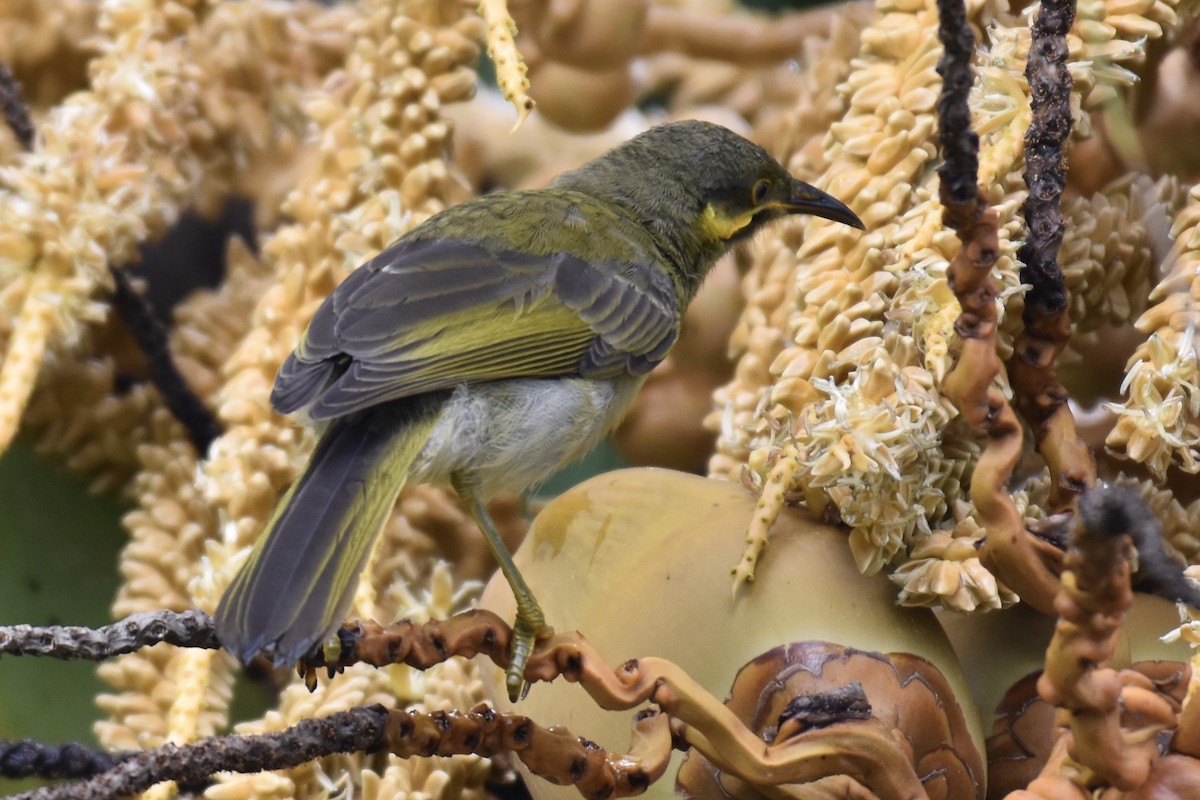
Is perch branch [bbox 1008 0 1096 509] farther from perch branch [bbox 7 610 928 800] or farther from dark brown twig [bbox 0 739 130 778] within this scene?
dark brown twig [bbox 0 739 130 778]

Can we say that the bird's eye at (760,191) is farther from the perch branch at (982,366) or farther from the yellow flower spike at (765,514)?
the perch branch at (982,366)

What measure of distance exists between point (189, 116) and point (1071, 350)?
67 cm

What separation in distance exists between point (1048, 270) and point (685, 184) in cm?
61

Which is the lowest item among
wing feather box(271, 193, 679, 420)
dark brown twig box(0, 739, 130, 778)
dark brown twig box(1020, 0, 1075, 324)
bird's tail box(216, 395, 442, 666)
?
dark brown twig box(0, 739, 130, 778)

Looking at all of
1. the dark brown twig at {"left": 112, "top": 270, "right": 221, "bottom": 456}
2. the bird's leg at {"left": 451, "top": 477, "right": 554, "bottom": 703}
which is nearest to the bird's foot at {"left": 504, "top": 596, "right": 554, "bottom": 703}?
the bird's leg at {"left": 451, "top": 477, "right": 554, "bottom": 703}

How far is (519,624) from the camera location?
2.37 feet

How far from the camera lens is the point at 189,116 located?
1076 mm

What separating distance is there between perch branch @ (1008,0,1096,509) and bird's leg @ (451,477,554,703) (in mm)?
264

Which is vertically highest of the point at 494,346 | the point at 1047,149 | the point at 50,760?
the point at 1047,149

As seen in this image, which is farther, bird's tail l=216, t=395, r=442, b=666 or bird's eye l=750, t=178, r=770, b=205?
bird's eye l=750, t=178, r=770, b=205

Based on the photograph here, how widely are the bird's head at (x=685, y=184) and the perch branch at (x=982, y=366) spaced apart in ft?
1.98

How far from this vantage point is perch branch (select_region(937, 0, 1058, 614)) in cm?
54

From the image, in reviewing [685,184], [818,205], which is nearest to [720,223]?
[685,184]

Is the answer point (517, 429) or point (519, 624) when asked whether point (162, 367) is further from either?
point (519, 624)
